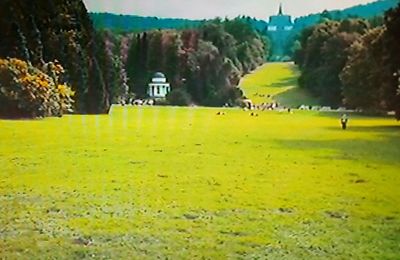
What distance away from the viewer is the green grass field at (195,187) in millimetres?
3225

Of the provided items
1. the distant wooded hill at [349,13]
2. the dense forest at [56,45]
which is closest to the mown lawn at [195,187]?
the dense forest at [56,45]

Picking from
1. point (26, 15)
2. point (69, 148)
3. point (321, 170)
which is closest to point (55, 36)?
point (26, 15)

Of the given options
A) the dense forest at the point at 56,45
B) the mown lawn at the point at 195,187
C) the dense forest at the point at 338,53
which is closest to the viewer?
the mown lawn at the point at 195,187

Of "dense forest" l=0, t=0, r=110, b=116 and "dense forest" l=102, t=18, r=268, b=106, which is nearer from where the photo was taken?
"dense forest" l=0, t=0, r=110, b=116

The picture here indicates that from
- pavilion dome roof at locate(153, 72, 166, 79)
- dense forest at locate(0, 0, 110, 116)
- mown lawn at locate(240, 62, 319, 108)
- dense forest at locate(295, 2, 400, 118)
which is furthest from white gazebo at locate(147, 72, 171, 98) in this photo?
dense forest at locate(295, 2, 400, 118)

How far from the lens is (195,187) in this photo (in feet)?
11.4

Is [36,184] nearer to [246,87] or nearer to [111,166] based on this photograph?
[111,166]

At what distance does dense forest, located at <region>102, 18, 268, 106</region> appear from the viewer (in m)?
3.80

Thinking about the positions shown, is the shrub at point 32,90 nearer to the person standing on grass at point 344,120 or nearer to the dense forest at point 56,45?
the dense forest at point 56,45

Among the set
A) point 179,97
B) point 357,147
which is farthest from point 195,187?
point 357,147

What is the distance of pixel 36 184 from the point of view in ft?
11.3

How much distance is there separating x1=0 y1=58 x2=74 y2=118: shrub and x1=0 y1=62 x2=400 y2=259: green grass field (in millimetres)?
64

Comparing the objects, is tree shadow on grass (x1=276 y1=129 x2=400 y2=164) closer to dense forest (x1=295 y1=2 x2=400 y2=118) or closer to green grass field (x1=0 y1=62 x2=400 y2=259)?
green grass field (x1=0 y1=62 x2=400 y2=259)

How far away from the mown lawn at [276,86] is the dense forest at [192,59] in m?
0.05
